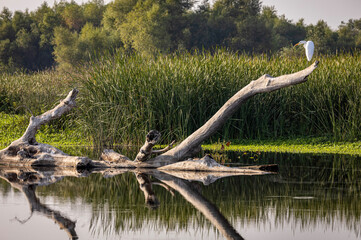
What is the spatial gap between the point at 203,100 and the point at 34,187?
687cm

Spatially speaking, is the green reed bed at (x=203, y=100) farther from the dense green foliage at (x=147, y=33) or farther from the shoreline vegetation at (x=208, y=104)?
the dense green foliage at (x=147, y=33)

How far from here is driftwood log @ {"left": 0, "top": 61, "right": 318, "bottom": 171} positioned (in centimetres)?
969

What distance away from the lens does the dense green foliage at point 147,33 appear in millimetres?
57938

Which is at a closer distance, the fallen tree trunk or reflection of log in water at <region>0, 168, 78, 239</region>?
reflection of log in water at <region>0, 168, 78, 239</region>

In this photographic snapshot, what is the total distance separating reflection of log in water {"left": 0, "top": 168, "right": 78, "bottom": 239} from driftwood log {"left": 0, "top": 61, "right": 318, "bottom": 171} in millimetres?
390

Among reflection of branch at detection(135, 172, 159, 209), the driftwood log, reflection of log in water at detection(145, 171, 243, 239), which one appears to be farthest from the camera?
the driftwood log

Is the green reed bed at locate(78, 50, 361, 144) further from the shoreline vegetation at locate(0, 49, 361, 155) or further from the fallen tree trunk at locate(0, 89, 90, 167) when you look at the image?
the fallen tree trunk at locate(0, 89, 90, 167)

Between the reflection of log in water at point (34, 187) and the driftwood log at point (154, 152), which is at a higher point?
the driftwood log at point (154, 152)

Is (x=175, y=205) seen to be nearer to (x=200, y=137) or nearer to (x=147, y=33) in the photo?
(x=200, y=137)

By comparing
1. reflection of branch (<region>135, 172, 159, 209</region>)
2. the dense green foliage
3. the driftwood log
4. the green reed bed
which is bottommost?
reflection of branch (<region>135, 172, 159, 209</region>)

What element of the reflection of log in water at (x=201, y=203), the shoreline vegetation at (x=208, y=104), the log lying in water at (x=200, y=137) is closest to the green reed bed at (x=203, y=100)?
the shoreline vegetation at (x=208, y=104)

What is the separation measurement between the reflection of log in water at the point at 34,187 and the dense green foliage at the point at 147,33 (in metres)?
44.7

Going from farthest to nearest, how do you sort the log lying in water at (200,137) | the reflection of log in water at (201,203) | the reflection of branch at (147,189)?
the log lying in water at (200,137)
the reflection of branch at (147,189)
the reflection of log in water at (201,203)

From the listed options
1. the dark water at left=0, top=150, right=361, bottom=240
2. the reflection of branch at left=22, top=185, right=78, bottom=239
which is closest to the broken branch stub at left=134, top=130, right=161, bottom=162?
the dark water at left=0, top=150, right=361, bottom=240
